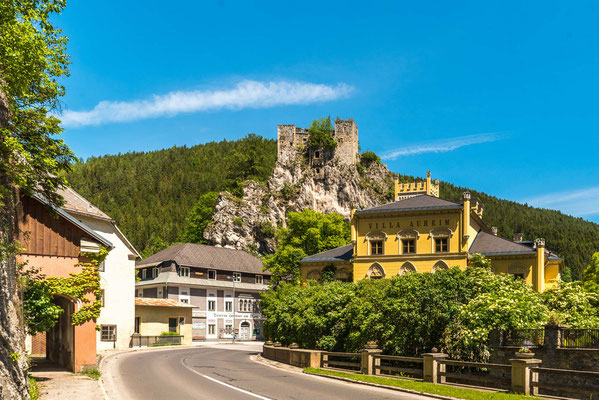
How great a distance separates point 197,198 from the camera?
176625 millimetres

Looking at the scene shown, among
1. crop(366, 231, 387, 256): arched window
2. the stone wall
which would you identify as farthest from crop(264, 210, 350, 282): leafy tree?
the stone wall

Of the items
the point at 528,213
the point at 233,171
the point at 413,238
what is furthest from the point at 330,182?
the point at 528,213

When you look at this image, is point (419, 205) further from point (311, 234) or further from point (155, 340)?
point (155, 340)

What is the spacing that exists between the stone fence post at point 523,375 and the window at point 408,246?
29.1 meters

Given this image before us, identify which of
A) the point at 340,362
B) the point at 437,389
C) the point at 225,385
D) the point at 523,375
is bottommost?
the point at 340,362

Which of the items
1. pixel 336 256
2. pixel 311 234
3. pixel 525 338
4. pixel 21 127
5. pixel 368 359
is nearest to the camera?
pixel 21 127

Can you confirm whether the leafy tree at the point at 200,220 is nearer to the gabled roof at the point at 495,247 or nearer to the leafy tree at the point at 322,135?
the leafy tree at the point at 322,135

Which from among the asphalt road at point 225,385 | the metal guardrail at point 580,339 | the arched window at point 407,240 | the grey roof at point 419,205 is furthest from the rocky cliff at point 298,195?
the metal guardrail at point 580,339

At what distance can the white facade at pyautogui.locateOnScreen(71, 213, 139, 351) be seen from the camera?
48.1 m

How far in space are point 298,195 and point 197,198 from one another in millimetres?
64565

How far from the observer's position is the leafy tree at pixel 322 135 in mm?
122812

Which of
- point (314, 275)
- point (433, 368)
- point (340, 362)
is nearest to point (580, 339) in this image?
point (433, 368)

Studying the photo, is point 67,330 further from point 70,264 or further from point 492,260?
point 492,260

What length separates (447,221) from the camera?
154 feet
